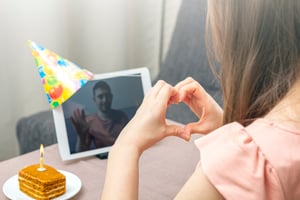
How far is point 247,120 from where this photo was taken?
0.79 meters

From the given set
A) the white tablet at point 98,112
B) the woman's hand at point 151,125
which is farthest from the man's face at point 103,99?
the woman's hand at point 151,125

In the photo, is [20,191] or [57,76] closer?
[20,191]

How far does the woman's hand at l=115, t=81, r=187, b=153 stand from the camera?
0.85m

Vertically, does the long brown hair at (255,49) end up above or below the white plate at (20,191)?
above

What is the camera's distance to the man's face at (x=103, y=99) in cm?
110

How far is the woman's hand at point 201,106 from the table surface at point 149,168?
11 cm

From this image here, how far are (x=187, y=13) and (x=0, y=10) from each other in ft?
2.31

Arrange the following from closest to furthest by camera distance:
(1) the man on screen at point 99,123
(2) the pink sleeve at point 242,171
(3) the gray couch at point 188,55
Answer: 1. (2) the pink sleeve at point 242,171
2. (1) the man on screen at point 99,123
3. (3) the gray couch at point 188,55

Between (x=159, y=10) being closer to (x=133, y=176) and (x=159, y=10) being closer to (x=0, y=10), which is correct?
(x=0, y=10)

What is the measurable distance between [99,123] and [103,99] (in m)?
0.05

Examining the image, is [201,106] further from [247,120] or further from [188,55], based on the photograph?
[188,55]

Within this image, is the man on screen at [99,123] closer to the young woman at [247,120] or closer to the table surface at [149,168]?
the table surface at [149,168]

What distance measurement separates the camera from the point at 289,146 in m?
0.69

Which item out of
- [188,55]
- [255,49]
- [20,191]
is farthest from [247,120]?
[188,55]
